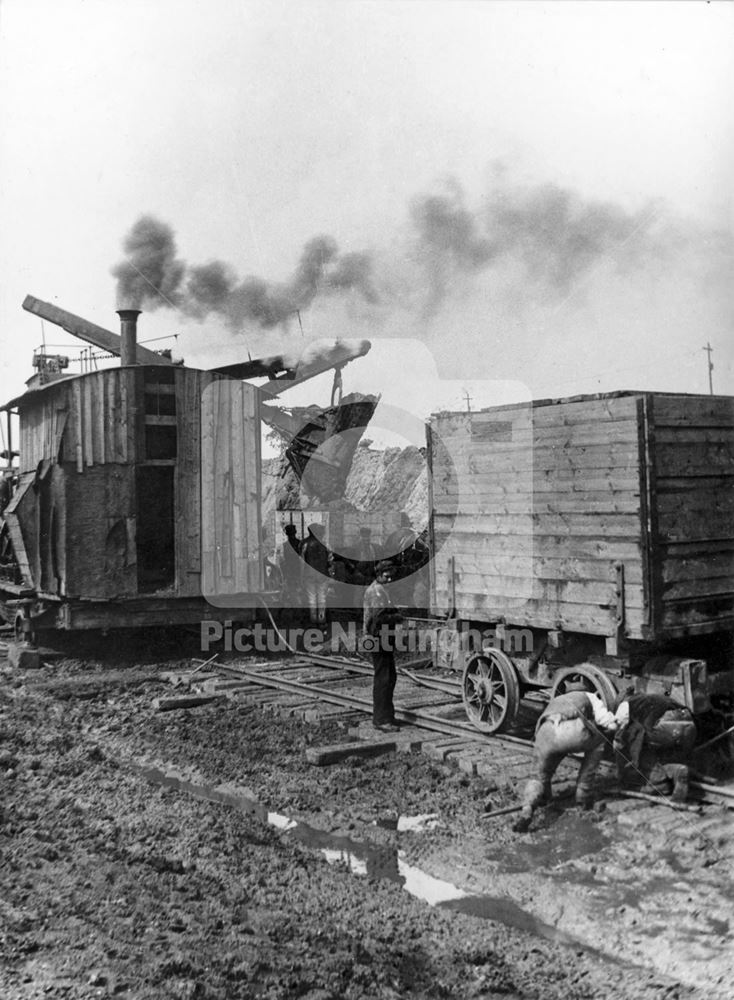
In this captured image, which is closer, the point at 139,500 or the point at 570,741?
the point at 570,741

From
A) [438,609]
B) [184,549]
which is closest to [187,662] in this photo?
[184,549]

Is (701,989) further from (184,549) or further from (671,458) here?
(184,549)

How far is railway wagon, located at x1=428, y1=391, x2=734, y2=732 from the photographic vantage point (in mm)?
7043

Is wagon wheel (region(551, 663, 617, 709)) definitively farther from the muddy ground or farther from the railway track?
the muddy ground

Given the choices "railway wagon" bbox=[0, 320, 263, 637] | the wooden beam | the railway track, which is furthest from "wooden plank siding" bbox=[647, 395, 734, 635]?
the wooden beam

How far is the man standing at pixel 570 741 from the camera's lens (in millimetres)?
6410

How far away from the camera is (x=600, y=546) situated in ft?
24.1

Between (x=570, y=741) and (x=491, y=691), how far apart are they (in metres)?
2.23

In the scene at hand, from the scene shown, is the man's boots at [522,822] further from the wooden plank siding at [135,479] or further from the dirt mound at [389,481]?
the dirt mound at [389,481]

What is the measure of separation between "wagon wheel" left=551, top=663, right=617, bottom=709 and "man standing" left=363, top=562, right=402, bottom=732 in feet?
5.94

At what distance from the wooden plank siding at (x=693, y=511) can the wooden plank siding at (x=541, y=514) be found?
229 mm

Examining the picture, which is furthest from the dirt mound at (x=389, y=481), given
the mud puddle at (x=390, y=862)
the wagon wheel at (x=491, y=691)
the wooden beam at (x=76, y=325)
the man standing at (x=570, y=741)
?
the man standing at (x=570, y=741)

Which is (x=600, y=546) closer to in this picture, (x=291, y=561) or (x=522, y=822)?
(x=522, y=822)

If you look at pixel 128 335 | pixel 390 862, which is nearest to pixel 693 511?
pixel 390 862
